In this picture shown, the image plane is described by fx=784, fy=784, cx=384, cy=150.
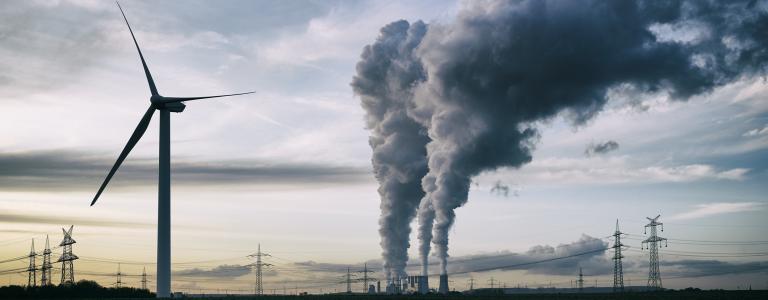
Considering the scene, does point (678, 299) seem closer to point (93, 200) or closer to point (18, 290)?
point (93, 200)

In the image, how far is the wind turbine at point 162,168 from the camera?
431ft

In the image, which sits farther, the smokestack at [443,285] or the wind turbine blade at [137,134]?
the smokestack at [443,285]

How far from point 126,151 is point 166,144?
7.74m

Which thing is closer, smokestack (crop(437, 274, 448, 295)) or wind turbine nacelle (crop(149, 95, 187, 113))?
wind turbine nacelle (crop(149, 95, 187, 113))

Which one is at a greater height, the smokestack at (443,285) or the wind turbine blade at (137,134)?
the wind turbine blade at (137,134)

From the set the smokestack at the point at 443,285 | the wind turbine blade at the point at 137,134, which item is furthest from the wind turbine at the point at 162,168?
the smokestack at the point at 443,285

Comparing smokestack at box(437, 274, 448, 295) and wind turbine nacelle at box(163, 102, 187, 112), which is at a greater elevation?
wind turbine nacelle at box(163, 102, 187, 112)

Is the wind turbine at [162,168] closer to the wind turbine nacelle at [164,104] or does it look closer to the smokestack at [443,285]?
the wind turbine nacelle at [164,104]

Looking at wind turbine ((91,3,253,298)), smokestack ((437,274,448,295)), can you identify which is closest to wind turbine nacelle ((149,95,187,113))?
wind turbine ((91,3,253,298))

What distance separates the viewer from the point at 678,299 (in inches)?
5089

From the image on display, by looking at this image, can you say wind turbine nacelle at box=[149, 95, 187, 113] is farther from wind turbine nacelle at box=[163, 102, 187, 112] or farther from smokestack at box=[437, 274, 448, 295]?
smokestack at box=[437, 274, 448, 295]

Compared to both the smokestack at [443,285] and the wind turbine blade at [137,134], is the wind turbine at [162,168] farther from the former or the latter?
the smokestack at [443,285]

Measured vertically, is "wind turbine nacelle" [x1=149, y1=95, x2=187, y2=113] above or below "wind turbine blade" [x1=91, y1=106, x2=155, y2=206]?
above

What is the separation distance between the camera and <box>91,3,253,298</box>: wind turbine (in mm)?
131500
